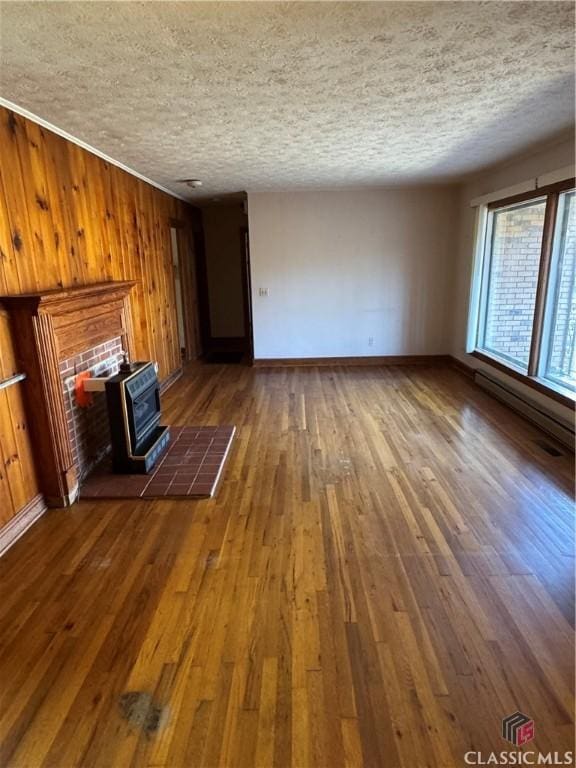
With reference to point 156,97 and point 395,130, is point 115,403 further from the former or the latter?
point 395,130

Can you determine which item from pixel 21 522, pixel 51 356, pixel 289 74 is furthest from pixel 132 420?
pixel 289 74

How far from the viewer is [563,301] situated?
12.8ft

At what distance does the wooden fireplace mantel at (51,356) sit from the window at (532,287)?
3730mm

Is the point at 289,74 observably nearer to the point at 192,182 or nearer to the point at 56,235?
the point at 56,235

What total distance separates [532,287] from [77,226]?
161 inches

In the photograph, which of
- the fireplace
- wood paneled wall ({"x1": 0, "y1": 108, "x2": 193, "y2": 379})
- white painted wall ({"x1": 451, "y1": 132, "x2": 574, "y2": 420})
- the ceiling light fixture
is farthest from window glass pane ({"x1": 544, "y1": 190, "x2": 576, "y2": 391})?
wood paneled wall ({"x1": 0, "y1": 108, "x2": 193, "y2": 379})

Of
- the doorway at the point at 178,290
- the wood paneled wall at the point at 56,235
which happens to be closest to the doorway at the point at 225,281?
the doorway at the point at 178,290

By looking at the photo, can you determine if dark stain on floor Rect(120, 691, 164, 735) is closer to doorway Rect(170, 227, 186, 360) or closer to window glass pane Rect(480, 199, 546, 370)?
window glass pane Rect(480, 199, 546, 370)

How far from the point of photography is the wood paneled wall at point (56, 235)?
2.46m

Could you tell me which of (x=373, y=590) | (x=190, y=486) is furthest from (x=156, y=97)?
(x=373, y=590)

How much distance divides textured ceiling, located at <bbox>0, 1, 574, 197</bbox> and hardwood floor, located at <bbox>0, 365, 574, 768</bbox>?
2.35m

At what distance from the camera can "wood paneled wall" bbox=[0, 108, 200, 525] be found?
2.46 m

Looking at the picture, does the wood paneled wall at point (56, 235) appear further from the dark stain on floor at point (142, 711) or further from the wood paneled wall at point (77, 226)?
the dark stain on floor at point (142, 711)

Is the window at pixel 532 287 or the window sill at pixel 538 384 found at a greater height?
the window at pixel 532 287
